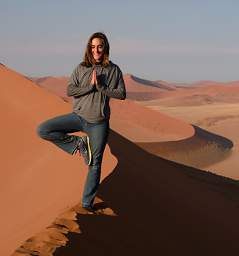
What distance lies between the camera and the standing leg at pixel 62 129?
15.7 ft

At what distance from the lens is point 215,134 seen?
41.2 m

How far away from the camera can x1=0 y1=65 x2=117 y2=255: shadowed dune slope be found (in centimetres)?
582

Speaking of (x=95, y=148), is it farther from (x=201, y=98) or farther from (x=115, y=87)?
(x=201, y=98)

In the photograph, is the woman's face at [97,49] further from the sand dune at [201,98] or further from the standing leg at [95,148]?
the sand dune at [201,98]

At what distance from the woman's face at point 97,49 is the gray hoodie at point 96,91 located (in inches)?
3.4

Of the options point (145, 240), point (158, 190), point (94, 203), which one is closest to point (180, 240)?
point (145, 240)

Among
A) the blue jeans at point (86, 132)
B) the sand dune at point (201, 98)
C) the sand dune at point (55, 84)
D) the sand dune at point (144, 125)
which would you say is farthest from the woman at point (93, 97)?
the sand dune at point (55, 84)

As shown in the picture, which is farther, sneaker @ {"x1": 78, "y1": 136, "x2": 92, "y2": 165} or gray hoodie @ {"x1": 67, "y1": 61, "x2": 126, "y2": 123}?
sneaker @ {"x1": 78, "y1": 136, "x2": 92, "y2": 165}

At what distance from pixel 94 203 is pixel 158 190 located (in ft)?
8.58

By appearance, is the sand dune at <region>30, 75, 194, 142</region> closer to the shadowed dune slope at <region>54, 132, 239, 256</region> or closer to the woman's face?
the shadowed dune slope at <region>54, 132, 239, 256</region>

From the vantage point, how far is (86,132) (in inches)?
187

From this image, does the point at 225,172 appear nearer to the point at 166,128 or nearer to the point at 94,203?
the point at 166,128

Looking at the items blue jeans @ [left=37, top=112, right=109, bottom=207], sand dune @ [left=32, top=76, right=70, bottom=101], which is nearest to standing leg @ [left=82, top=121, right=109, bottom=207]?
blue jeans @ [left=37, top=112, right=109, bottom=207]

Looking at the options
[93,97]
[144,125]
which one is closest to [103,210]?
[93,97]
